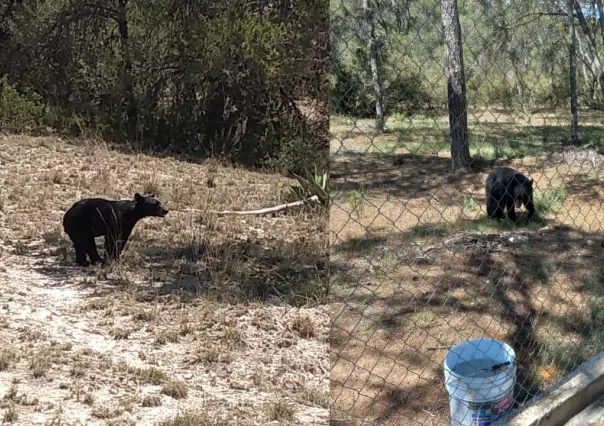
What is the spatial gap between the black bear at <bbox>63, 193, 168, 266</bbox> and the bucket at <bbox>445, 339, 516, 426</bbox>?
400 cm

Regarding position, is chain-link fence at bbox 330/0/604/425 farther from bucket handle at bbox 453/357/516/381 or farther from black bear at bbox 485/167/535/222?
bucket handle at bbox 453/357/516/381

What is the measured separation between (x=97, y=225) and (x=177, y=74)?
7911 millimetres

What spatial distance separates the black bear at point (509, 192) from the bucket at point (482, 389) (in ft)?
13.6

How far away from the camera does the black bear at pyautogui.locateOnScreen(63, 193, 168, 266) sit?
20.5ft

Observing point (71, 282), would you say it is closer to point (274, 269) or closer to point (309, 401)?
point (274, 269)

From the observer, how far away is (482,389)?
310cm

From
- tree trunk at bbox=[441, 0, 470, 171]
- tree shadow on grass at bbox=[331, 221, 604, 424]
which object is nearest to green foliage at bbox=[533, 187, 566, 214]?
tree trunk at bbox=[441, 0, 470, 171]

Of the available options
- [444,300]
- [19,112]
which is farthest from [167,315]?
[19,112]

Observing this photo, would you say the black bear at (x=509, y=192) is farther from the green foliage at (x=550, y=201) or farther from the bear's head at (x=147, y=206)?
the bear's head at (x=147, y=206)

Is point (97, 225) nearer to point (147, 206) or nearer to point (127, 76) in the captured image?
point (147, 206)

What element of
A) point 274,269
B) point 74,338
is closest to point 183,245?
point 274,269

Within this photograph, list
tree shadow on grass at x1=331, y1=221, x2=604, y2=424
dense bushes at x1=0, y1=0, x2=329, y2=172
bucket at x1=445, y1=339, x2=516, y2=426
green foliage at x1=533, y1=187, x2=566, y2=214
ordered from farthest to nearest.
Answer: dense bushes at x1=0, y1=0, x2=329, y2=172 → green foliage at x1=533, y1=187, x2=566, y2=214 → tree shadow on grass at x1=331, y1=221, x2=604, y2=424 → bucket at x1=445, y1=339, x2=516, y2=426

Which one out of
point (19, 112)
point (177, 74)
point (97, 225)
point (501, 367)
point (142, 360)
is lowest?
point (142, 360)

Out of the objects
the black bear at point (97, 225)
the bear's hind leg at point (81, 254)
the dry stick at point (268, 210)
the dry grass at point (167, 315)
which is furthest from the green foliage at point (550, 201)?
the bear's hind leg at point (81, 254)
